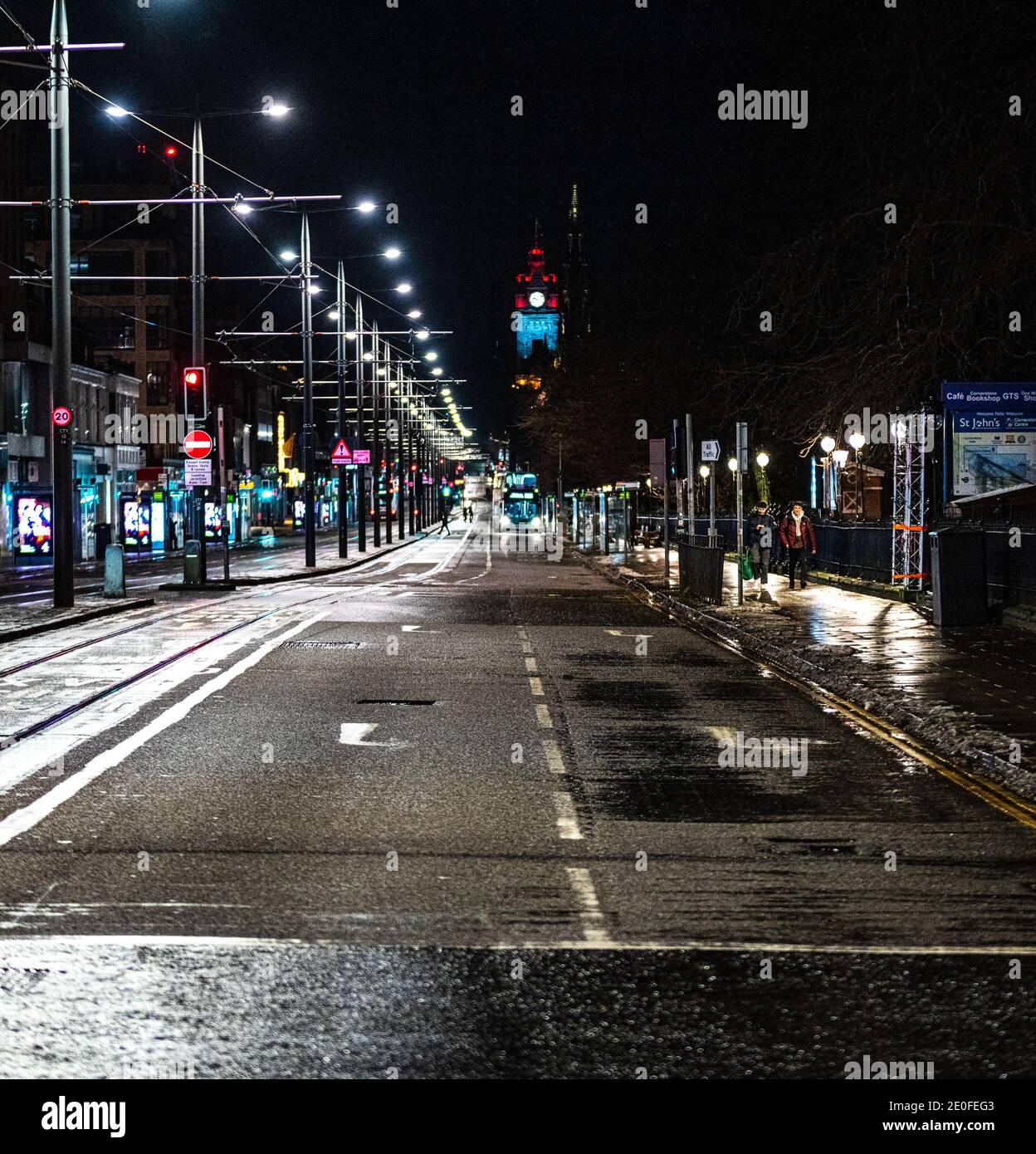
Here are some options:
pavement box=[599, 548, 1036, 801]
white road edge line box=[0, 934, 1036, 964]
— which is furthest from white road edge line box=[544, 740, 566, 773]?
white road edge line box=[0, 934, 1036, 964]

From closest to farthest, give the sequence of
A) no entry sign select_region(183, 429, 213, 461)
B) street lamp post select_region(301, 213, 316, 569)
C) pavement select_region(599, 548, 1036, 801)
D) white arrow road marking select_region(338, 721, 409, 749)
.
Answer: pavement select_region(599, 548, 1036, 801) < white arrow road marking select_region(338, 721, 409, 749) < no entry sign select_region(183, 429, 213, 461) < street lamp post select_region(301, 213, 316, 569)

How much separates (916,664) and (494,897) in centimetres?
1157

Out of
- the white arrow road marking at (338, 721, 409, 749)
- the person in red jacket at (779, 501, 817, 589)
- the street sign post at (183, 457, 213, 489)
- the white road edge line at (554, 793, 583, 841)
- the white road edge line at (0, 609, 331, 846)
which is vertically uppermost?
the street sign post at (183, 457, 213, 489)

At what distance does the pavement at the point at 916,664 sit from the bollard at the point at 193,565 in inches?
435

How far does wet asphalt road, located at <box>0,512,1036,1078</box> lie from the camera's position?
18.3 feet

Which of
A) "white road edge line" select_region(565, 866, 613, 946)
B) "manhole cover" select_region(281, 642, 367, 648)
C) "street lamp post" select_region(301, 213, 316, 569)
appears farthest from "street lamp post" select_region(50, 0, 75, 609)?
"street lamp post" select_region(301, 213, 316, 569)

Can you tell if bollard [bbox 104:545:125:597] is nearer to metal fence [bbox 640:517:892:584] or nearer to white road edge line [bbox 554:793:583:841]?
metal fence [bbox 640:517:892:584]

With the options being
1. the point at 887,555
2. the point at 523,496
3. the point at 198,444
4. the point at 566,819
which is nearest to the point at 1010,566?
the point at 887,555

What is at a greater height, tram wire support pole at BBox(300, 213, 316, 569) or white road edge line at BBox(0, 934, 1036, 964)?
tram wire support pole at BBox(300, 213, 316, 569)

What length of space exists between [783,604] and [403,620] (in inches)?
289

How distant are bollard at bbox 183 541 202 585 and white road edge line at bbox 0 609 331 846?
708 inches

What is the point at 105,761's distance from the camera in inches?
461

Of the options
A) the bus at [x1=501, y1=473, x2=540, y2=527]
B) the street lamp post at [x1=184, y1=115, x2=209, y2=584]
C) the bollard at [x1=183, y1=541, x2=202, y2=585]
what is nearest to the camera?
the street lamp post at [x1=184, y1=115, x2=209, y2=584]

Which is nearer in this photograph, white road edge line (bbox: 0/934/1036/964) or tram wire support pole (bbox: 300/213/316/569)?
white road edge line (bbox: 0/934/1036/964)
